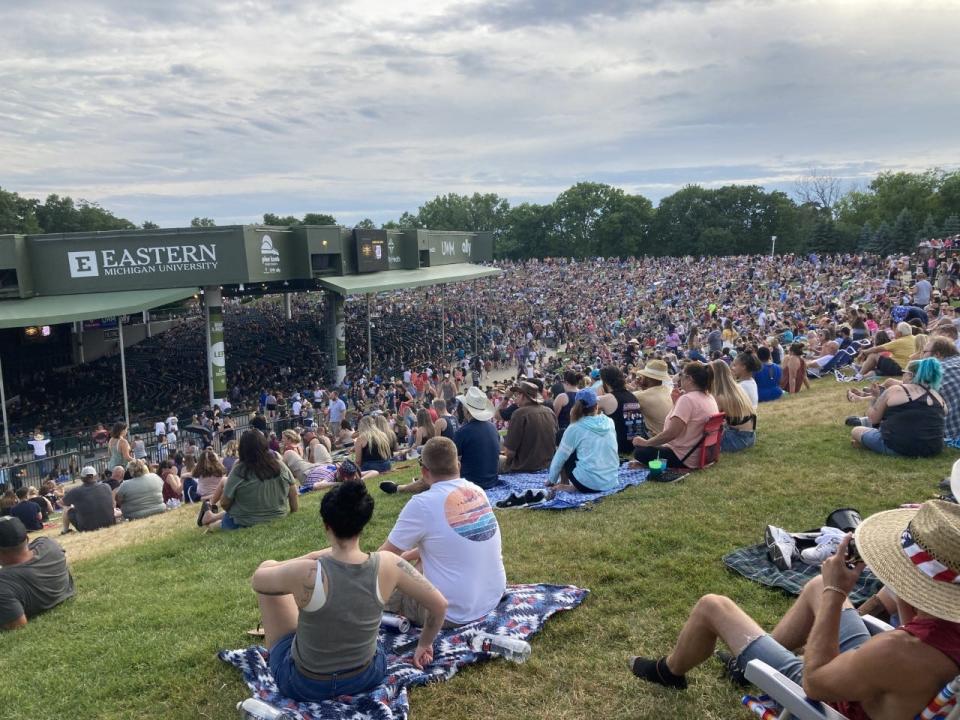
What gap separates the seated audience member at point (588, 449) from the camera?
22.1 feet

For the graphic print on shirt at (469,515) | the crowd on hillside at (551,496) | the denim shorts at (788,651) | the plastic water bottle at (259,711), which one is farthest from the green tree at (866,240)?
the plastic water bottle at (259,711)

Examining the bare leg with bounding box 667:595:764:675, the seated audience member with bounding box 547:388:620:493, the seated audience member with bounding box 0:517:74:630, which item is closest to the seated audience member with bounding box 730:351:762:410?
the seated audience member with bounding box 547:388:620:493

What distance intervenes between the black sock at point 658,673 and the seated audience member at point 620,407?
15.1ft

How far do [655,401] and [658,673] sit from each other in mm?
5011

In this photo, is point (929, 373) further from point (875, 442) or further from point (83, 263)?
point (83, 263)

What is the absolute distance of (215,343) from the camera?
22.7m

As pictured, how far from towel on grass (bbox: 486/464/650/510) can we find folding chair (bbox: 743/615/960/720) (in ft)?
11.5

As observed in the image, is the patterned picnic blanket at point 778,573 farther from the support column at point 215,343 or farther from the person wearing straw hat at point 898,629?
the support column at point 215,343

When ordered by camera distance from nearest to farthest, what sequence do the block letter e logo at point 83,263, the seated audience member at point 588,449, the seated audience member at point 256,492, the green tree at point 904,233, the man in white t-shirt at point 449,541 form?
1. the man in white t-shirt at point 449,541
2. the seated audience member at point 588,449
3. the seated audience member at point 256,492
4. the block letter e logo at point 83,263
5. the green tree at point 904,233

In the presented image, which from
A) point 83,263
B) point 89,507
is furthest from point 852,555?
point 83,263

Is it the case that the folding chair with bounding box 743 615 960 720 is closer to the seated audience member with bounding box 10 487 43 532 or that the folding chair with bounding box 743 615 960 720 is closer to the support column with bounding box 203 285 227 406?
the seated audience member with bounding box 10 487 43 532

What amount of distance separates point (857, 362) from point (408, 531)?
1196 centimetres

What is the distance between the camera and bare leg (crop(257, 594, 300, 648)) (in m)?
3.62

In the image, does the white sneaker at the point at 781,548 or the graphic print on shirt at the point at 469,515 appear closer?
the graphic print on shirt at the point at 469,515
